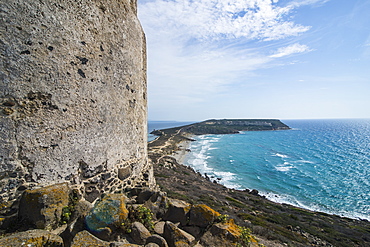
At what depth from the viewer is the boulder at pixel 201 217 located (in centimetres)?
516

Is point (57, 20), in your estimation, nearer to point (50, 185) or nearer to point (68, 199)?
point (50, 185)

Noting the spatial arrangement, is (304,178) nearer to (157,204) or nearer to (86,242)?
(157,204)

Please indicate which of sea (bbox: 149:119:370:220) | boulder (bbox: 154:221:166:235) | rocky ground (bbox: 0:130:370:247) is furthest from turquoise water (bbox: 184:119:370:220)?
boulder (bbox: 154:221:166:235)

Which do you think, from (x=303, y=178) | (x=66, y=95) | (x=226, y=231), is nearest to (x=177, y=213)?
(x=226, y=231)

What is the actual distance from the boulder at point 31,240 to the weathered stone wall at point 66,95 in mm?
1116

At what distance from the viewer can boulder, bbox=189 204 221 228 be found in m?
5.16

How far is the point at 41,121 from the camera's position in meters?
4.24

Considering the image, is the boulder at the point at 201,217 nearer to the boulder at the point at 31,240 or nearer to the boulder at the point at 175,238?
the boulder at the point at 175,238

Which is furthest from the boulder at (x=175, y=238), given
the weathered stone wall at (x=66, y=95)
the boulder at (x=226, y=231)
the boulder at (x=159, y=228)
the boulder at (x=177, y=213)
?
the weathered stone wall at (x=66, y=95)

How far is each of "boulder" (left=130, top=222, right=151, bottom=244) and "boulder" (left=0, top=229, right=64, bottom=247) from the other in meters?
1.37

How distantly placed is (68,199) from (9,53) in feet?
11.0

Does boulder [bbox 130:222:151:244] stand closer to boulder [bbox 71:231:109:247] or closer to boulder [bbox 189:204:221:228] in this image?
boulder [bbox 71:231:109:247]

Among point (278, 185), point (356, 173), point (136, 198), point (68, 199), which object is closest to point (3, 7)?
point (68, 199)

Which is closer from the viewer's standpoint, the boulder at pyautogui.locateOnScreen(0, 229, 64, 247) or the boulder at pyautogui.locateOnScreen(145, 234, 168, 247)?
the boulder at pyautogui.locateOnScreen(0, 229, 64, 247)
